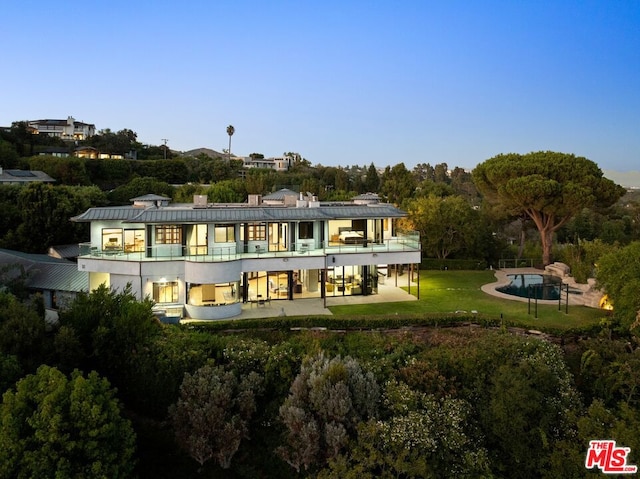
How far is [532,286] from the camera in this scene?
25422 mm

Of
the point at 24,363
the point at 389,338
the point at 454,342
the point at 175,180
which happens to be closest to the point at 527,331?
the point at 454,342

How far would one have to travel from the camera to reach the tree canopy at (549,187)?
3131cm

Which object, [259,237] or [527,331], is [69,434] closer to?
[259,237]

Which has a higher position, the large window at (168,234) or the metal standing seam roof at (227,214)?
the metal standing seam roof at (227,214)

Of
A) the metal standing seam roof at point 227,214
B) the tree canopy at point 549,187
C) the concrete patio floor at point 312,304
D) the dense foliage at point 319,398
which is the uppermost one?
the tree canopy at point 549,187

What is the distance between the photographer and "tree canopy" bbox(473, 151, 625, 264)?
31.3m

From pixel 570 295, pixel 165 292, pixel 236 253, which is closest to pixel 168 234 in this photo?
pixel 165 292

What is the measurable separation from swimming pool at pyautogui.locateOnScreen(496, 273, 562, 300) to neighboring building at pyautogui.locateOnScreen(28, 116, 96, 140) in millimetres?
100396

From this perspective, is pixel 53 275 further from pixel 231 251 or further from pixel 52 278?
pixel 231 251

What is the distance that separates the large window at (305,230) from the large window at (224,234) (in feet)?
11.5

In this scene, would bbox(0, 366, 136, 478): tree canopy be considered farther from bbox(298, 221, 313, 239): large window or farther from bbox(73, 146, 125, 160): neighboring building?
bbox(73, 146, 125, 160): neighboring building

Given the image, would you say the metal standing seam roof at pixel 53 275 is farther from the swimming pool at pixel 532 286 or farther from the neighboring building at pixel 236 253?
the swimming pool at pixel 532 286

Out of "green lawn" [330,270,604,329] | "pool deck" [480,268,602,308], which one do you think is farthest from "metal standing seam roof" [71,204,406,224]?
"pool deck" [480,268,602,308]

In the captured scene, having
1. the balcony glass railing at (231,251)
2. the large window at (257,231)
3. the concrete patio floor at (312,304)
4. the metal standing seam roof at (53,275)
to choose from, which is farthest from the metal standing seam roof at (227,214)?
the concrete patio floor at (312,304)
